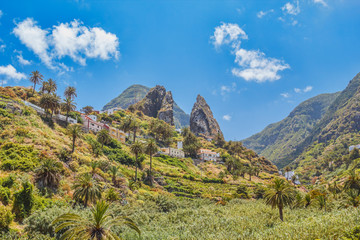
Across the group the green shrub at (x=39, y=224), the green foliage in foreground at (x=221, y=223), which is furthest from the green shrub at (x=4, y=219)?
the green foliage in foreground at (x=221, y=223)

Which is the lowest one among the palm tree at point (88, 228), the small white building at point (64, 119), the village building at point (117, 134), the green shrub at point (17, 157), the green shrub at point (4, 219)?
the green shrub at point (4, 219)

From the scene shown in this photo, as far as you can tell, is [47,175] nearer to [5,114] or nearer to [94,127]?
[5,114]

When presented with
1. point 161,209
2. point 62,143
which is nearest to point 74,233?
point 161,209

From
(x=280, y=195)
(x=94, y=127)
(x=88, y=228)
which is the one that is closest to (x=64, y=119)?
(x=94, y=127)

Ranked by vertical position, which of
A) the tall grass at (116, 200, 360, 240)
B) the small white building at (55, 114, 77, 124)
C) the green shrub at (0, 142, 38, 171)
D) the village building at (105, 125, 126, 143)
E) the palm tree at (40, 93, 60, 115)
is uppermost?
the palm tree at (40, 93, 60, 115)

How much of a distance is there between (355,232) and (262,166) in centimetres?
13192

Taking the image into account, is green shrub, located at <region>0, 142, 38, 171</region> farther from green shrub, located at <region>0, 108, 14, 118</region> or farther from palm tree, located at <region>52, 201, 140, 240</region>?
palm tree, located at <region>52, 201, 140, 240</region>

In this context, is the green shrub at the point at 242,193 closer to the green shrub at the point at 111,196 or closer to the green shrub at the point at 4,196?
the green shrub at the point at 111,196

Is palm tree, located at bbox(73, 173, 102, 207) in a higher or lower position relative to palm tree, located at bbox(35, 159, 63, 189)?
lower

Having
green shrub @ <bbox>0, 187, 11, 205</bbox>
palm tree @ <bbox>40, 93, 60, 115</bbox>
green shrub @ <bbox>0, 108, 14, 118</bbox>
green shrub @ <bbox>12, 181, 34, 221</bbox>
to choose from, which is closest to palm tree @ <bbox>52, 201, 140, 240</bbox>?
green shrub @ <bbox>12, 181, 34, 221</bbox>

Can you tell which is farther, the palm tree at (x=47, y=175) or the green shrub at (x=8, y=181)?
the palm tree at (x=47, y=175)

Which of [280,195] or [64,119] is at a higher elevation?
[64,119]

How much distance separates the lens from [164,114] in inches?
7682

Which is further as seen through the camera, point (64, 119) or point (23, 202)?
point (64, 119)
